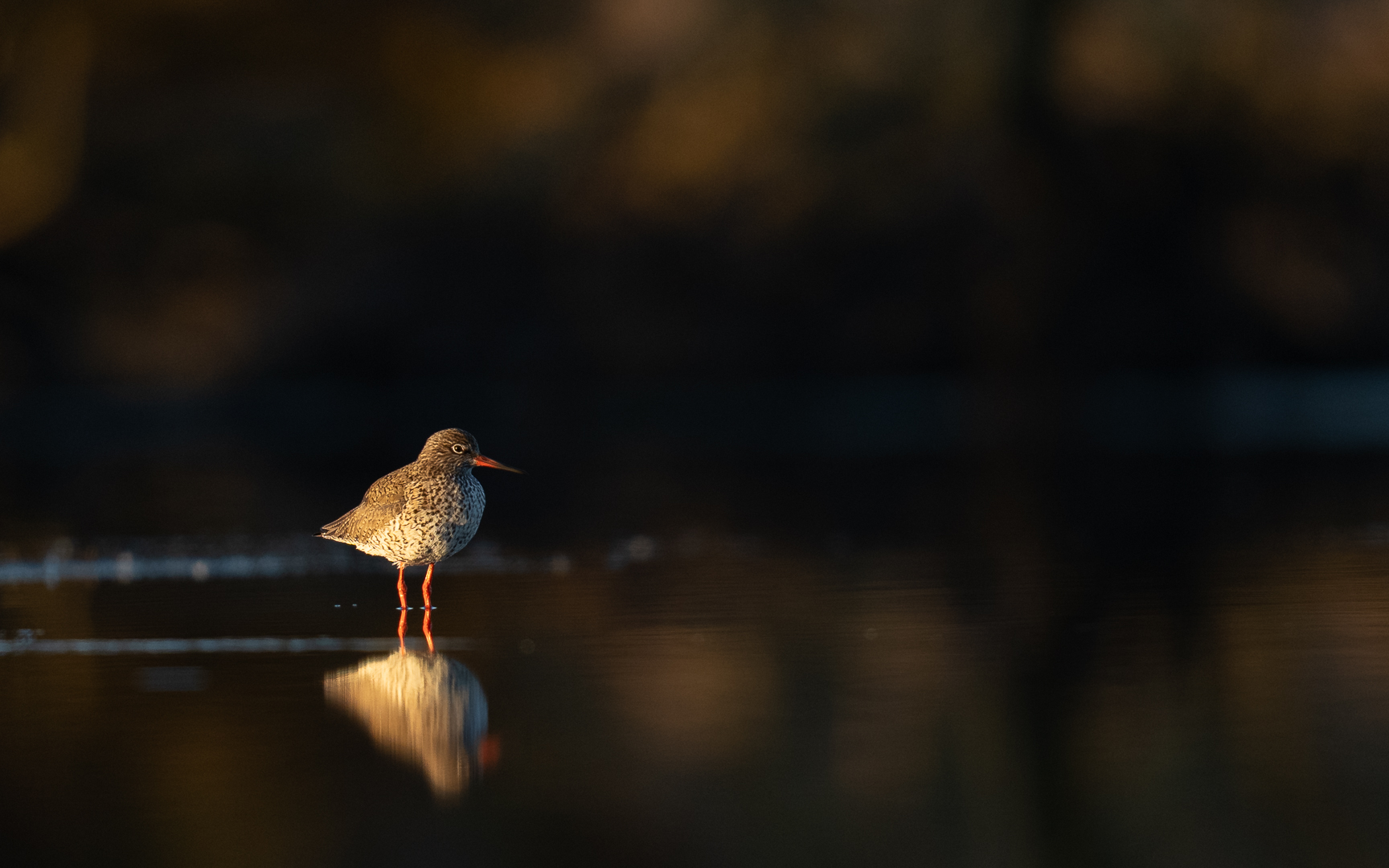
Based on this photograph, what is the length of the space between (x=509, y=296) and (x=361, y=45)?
202 inches

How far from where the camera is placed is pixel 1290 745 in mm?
4457

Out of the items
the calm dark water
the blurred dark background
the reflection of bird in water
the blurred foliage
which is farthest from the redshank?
the blurred foliage

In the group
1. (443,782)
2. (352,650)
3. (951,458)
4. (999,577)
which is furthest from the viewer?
(951,458)

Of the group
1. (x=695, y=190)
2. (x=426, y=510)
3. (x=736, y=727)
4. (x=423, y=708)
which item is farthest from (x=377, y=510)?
(x=695, y=190)

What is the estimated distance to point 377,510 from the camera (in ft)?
24.2

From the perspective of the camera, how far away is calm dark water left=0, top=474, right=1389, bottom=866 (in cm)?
386

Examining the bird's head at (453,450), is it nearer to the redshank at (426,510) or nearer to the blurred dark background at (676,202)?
the redshank at (426,510)

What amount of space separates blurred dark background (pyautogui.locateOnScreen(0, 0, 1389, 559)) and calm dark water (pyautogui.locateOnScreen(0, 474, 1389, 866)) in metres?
16.7

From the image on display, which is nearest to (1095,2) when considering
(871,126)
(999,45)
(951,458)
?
(999,45)

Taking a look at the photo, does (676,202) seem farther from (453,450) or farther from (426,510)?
(426,510)

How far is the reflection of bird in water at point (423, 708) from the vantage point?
4504mm

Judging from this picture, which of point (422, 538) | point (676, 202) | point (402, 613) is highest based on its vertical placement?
point (676, 202)

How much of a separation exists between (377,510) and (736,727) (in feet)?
9.71

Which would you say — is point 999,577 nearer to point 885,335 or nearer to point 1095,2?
point 885,335
